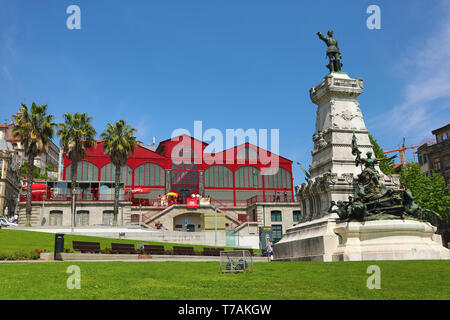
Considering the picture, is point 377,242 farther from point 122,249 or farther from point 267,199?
point 267,199

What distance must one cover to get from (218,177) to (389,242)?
4418cm

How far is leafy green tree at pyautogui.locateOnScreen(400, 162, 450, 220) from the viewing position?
42.2m

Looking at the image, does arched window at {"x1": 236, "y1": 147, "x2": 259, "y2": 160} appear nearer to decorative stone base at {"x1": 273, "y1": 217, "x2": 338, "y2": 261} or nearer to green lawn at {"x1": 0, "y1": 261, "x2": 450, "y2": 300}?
decorative stone base at {"x1": 273, "y1": 217, "x2": 338, "y2": 261}

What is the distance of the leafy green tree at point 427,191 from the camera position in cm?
4216

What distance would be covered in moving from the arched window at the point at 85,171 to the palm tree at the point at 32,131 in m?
15.8

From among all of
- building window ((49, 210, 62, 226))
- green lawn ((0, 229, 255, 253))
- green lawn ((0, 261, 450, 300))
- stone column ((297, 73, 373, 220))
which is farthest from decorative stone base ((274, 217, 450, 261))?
building window ((49, 210, 62, 226))

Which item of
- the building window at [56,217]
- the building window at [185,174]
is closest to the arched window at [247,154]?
the building window at [185,174]

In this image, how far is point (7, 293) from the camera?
778 cm

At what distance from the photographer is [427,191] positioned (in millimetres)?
42906

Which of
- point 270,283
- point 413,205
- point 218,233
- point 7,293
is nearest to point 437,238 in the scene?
point 413,205

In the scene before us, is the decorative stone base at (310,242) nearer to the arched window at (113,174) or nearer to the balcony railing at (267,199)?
the balcony railing at (267,199)
